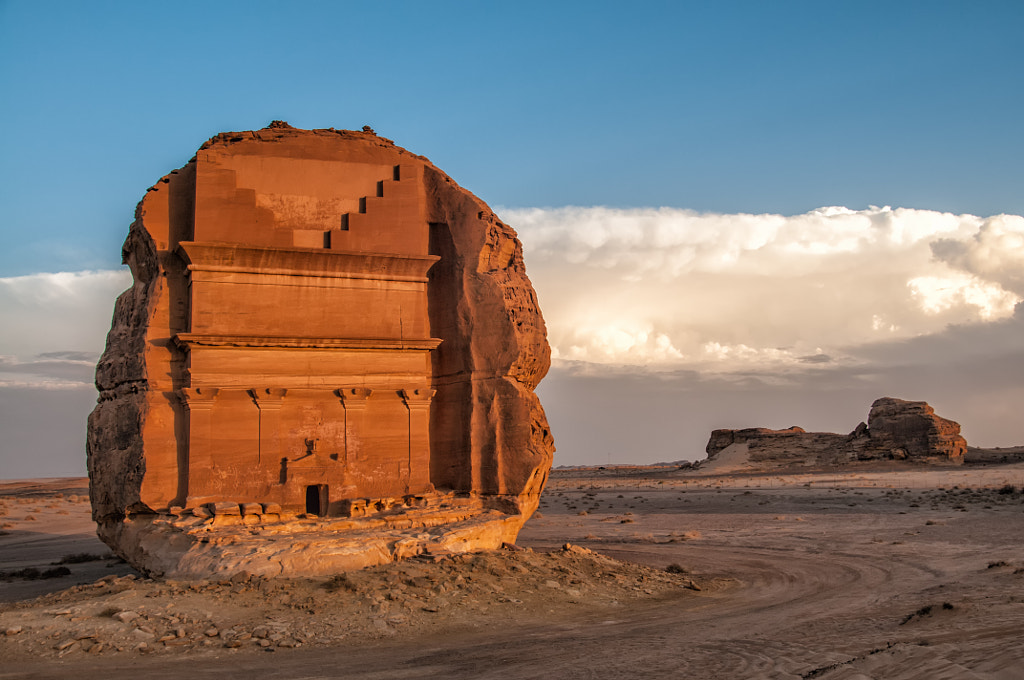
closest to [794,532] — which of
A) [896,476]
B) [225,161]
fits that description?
[225,161]

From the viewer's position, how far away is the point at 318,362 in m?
14.6

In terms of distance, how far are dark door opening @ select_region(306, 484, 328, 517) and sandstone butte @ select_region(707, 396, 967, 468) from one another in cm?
5216

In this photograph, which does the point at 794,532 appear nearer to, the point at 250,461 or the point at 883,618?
the point at 883,618

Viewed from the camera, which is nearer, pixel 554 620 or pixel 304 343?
pixel 554 620

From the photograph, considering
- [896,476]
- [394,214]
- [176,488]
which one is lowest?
[896,476]

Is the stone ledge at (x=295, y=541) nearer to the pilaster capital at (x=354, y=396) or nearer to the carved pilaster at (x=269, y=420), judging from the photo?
the carved pilaster at (x=269, y=420)

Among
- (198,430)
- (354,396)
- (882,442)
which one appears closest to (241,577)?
(198,430)

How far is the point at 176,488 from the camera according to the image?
13680 mm

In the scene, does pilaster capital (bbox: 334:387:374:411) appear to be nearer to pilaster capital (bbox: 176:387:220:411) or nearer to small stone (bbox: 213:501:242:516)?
pilaster capital (bbox: 176:387:220:411)

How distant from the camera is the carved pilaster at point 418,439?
15.0m

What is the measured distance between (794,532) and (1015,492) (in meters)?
16.3

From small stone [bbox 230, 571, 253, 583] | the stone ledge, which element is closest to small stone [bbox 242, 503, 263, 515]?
the stone ledge

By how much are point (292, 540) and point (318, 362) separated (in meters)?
3.58

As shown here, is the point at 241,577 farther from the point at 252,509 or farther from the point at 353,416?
the point at 353,416
